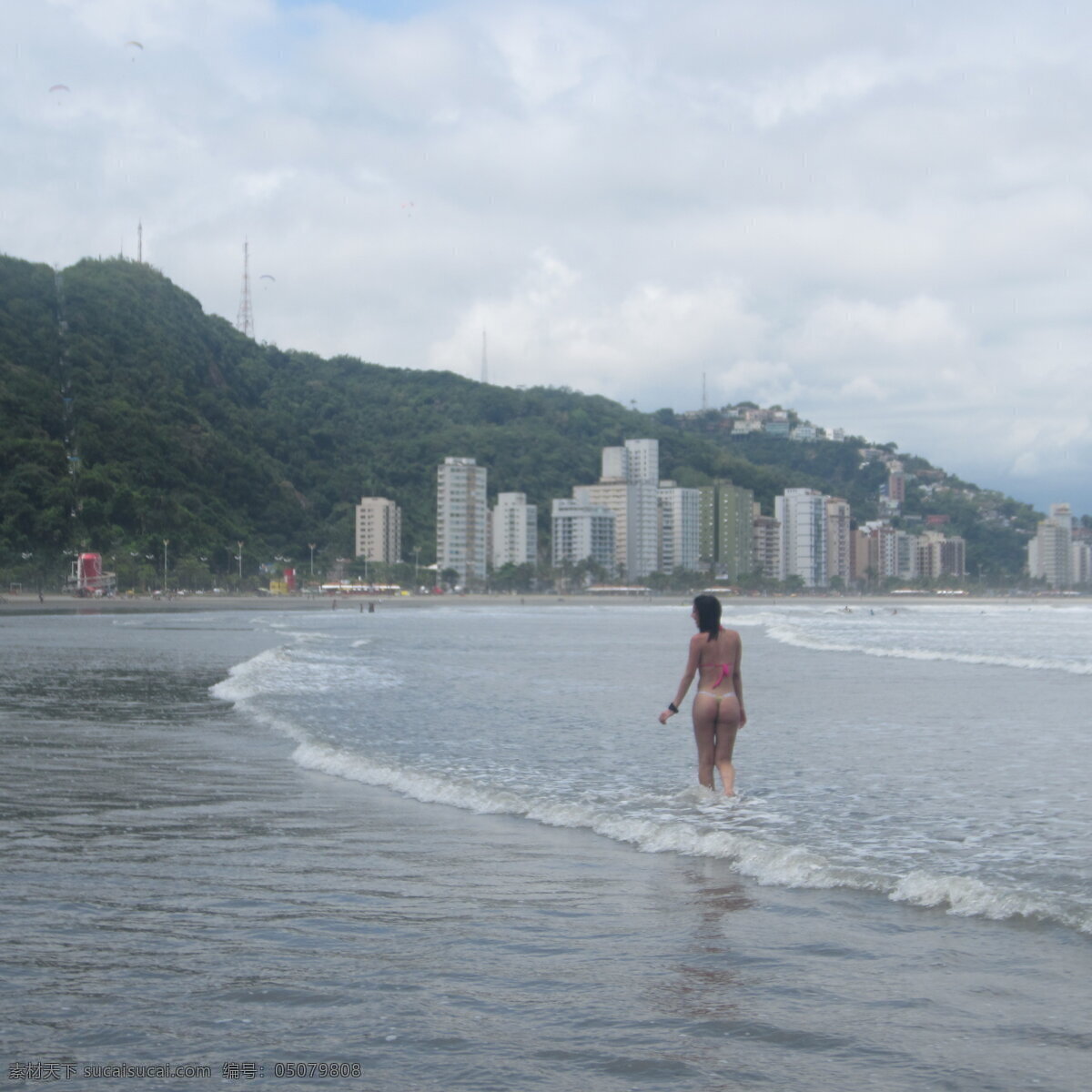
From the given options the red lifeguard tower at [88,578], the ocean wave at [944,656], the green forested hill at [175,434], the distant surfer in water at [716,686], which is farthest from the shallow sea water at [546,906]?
the green forested hill at [175,434]

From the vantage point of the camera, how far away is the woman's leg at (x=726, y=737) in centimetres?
855

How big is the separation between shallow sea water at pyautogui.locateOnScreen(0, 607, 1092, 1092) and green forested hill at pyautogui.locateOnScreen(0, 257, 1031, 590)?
334ft

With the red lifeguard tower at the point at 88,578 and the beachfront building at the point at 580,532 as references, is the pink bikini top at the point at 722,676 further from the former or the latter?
the beachfront building at the point at 580,532

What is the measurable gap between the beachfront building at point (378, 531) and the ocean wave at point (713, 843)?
146 m

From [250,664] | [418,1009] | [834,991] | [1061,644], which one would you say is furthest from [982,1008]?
[1061,644]

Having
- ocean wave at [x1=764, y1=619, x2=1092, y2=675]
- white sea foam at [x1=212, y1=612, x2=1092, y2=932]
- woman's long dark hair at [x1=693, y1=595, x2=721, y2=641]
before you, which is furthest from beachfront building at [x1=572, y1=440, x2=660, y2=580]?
woman's long dark hair at [x1=693, y1=595, x2=721, y2=641]

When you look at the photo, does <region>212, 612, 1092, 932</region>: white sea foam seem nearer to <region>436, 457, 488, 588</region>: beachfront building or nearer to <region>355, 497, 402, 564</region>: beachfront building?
<region>355, 497, 402, 564</region>: beachfront building

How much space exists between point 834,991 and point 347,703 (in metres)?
13.2

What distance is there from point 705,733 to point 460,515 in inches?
6529

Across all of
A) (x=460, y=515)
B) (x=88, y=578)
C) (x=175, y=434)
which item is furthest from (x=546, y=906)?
(x=460, y=515)

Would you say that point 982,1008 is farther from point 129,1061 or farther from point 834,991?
point 129,1061

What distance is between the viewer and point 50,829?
Result: 7.46 metres

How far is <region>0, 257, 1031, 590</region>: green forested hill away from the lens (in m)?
108

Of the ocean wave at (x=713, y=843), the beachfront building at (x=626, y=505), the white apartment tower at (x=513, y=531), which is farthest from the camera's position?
the beachfront building at (x=626, y=505)
